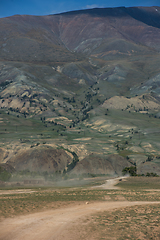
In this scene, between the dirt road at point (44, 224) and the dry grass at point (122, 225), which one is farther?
the dirt road at point (44, 224)

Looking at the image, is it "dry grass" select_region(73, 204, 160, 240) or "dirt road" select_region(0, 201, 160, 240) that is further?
"dirt road" select_region(0, 201, 160, 240)

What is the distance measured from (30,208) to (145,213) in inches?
777

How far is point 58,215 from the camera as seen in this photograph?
1641 inches

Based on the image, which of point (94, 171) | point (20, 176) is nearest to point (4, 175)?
Result: point (20, 176)

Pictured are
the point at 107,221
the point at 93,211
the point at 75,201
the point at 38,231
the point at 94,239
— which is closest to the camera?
the point at 94,239

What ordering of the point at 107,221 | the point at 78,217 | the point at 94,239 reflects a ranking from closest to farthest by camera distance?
the point at 94,239
the point at 107,221
the point at 78,217

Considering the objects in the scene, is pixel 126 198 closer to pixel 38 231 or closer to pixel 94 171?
pixel 38 231

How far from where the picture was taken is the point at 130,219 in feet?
121

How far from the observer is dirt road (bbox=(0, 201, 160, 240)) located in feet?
103

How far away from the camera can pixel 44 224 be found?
118ft

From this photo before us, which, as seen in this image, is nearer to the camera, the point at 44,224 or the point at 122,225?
the point at 122,225

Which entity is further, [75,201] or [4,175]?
[4,175]

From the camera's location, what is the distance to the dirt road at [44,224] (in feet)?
103

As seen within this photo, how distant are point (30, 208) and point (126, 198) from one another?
73.8ft
